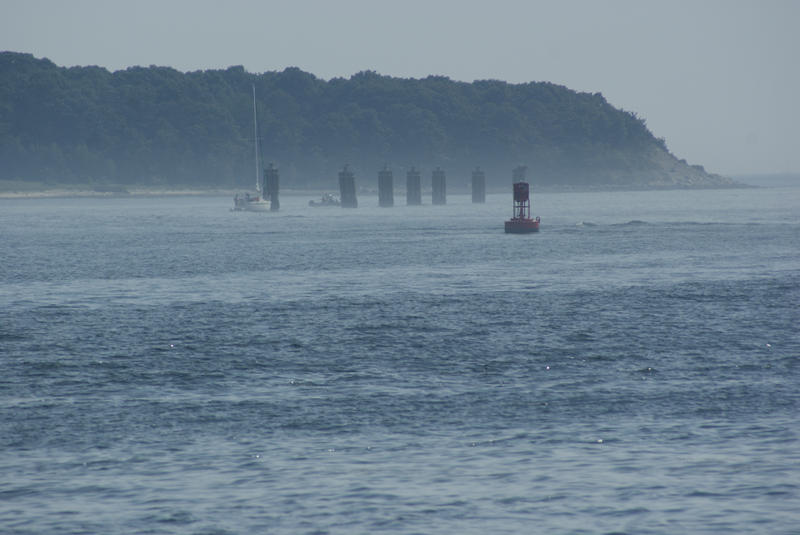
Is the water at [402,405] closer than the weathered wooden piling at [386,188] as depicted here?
Yes

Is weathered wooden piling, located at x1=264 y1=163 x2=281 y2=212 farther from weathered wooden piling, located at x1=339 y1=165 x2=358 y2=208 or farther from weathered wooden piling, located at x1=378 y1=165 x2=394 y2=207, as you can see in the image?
weathered wooden piling, located at x1=378 y1=165 x2=394 y2=207

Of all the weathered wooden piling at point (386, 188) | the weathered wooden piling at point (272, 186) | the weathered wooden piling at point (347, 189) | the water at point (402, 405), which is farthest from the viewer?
the weathered wooden piling at point (386, 188)

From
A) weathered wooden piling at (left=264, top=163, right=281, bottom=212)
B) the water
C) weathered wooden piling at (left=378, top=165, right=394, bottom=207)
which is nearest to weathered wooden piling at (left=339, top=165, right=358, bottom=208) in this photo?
weathered wooden piling at (left=378, top=165, right=394, bottom=207)

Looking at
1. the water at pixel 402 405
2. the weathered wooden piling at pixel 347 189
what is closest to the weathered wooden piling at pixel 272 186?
the weathered wooden piling at pixel 347 189

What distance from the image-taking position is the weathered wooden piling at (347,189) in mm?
185750

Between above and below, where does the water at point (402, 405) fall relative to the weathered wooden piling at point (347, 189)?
below

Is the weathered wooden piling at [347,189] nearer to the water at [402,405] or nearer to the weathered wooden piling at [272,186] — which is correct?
the weathered wooden piling at [272,186]

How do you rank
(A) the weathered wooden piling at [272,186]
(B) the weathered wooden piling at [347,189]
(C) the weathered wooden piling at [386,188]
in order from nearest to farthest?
(A) the weathered wooden piling at [272,186], (B) the weathered wooden piling at [347,189], (C) the weathered wooden piling at [386,188]

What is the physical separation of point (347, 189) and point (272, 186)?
17.7 m

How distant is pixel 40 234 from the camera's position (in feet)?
380

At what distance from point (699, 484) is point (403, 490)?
5563 mm

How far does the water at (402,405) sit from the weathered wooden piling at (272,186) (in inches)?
4246

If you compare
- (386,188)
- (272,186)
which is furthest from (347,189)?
(272,186)

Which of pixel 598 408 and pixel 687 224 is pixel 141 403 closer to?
pixel 598 408
